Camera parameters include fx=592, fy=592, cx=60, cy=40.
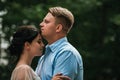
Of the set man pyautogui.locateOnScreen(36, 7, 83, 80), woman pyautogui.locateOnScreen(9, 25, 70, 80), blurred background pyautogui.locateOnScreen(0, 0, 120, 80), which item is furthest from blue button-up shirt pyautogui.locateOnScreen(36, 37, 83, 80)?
blurred background pyautogui.locateOnScreen(0, 0, 120, 80)

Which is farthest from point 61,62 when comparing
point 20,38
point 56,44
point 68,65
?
point 20,38

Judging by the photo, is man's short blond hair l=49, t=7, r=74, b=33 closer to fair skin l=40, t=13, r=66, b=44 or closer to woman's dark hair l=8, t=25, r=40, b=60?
fair skin l=40, t=13, r=66, b=44

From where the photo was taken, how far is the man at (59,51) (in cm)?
430

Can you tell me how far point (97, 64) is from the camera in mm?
15828

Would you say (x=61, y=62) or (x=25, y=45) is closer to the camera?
(x=61, y=62)

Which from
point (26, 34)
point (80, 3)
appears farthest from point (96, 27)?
point (26, 34)

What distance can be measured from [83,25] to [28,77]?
10.7m

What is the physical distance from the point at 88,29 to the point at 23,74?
1110 cm

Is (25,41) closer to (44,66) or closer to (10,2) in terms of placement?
(44,66)

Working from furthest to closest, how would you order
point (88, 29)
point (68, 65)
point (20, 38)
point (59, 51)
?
point (88, 29) → point (20, 38) → point (59, 51) → point (68, 65)

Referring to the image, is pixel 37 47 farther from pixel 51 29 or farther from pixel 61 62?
pixel 61 62

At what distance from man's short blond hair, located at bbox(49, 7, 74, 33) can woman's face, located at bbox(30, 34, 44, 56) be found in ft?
0.87

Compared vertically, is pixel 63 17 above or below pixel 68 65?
above

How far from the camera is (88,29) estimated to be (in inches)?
607
